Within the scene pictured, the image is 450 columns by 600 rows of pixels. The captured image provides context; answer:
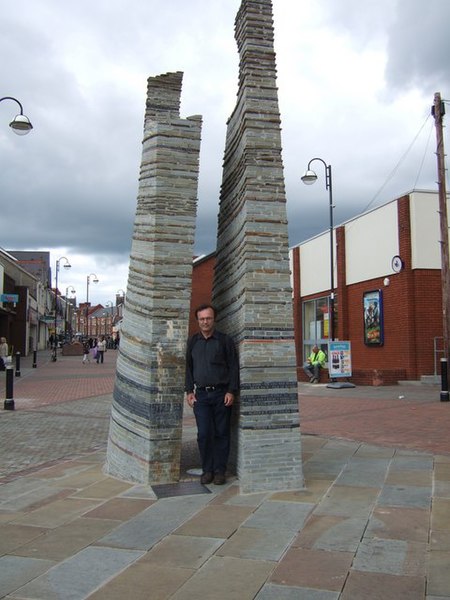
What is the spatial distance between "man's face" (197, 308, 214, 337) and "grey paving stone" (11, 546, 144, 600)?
94.0 inches

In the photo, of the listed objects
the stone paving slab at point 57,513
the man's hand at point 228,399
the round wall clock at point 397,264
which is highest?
the round wall clock at point 397,264

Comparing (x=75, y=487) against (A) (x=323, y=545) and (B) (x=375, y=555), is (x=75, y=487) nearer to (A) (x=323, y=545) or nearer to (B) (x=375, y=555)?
(A) (x=323, y=545)

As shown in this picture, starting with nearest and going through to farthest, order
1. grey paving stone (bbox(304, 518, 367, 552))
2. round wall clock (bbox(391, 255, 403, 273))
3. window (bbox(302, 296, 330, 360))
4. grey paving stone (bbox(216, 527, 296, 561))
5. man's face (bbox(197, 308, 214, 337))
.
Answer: grey paving stone (bbox(216, 527, 296, 561)) → grey paving stone (bbox(304, 518, 367, 552)) → man's face (bbox(197, 308, 214, 337)) → round wall clock (bbox(391, 255, 403, 273)) → window (bbox(302, 296, 330, 360))

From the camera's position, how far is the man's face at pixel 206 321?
5.84 metres

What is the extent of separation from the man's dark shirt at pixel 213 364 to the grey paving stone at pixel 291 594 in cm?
251

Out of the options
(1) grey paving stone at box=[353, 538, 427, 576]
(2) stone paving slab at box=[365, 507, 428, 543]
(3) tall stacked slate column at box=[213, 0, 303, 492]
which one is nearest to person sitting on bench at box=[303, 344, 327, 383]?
(3) tall stacked slate column at box=[213, 0, 303, 492]

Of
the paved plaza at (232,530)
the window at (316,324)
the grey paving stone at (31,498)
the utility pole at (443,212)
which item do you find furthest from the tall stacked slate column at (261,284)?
the window at (316,324)

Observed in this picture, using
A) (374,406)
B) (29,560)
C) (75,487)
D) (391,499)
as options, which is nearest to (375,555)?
(391,499)

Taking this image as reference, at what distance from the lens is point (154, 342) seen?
593 cm

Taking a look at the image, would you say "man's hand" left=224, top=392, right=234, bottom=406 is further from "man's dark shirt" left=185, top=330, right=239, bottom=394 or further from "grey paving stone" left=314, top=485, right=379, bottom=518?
"grey paving stone" left=314, top=485, right=379, bottom=518

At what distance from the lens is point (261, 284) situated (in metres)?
5.82

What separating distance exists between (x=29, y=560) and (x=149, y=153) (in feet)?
14.1

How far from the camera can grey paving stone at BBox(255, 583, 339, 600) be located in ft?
10.5

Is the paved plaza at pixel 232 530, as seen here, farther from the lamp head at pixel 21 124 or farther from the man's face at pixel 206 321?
the lamp head at pixel 21 124
